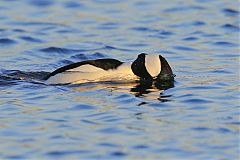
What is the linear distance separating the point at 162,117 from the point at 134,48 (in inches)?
233

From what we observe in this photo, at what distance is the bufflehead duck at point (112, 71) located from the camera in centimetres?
1362

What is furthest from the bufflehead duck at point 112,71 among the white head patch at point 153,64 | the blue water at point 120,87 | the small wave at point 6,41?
the small wave at point 6,41

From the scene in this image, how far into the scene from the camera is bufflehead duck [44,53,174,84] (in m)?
Result: 13.6

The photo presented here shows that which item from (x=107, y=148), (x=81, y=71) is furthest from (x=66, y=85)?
(x=107, y=148)

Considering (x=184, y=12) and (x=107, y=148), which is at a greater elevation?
(x=184, y=12)

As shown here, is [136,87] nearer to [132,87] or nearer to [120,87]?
[132,87]

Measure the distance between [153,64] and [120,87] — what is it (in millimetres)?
653

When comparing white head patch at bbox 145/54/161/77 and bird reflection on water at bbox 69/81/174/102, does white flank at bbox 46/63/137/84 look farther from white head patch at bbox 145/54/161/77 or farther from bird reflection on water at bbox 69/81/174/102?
white head patch at bbox 145/54/161/77

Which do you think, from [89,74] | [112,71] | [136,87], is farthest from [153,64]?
[89,74]

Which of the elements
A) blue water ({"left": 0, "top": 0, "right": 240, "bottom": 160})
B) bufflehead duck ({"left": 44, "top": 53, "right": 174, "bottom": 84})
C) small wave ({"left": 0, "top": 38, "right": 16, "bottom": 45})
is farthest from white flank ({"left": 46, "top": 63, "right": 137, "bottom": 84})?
small wave ({"left": 0, "top": 38, "right": 16, "bottom": 45})

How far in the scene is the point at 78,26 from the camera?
64.8ft

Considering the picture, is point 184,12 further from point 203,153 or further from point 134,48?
point 203,153

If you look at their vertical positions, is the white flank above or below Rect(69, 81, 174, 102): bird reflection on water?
above

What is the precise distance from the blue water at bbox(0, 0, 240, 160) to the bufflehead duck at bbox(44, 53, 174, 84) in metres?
0.17
